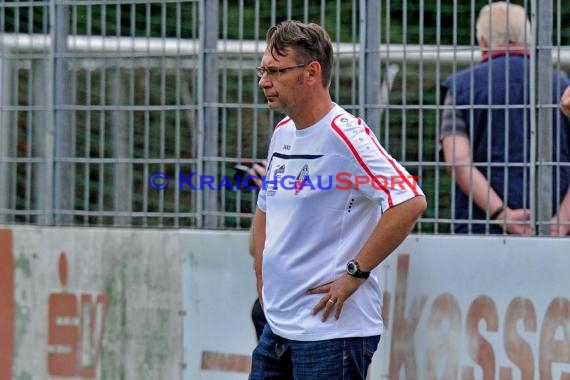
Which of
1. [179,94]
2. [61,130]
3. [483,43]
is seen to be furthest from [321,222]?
[61,130]

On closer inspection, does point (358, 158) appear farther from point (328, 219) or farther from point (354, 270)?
point (354, 270)

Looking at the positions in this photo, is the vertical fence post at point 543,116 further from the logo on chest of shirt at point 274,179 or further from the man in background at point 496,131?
the logo on chest of shirt at point 274,179

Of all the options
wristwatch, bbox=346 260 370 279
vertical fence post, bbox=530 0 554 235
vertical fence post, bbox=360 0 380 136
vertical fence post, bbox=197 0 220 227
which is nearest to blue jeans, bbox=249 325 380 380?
wristwatch, bbox=346 260 370 279

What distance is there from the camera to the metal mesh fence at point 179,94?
665cm

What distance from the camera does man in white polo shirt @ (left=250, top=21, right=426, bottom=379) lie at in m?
4.79

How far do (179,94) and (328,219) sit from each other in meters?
2.62

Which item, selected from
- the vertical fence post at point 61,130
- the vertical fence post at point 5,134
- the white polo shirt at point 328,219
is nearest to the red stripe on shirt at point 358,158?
the white polo shirt at point 328,219

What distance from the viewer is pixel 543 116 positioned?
6.39 m

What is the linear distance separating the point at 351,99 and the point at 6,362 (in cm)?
252

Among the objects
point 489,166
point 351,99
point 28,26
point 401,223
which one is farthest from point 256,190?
point 401,223

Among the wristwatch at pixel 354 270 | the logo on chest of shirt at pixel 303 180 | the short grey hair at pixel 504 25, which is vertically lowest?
the wristwatch at pixel 354 270

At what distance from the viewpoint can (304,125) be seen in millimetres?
4957

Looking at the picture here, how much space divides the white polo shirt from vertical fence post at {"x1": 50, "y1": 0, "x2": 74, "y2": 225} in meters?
2.92

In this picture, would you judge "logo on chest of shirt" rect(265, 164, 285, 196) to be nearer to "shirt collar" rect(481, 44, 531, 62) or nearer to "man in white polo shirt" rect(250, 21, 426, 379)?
"man in white polo shirt" rect(250, 21, 426, 379)
